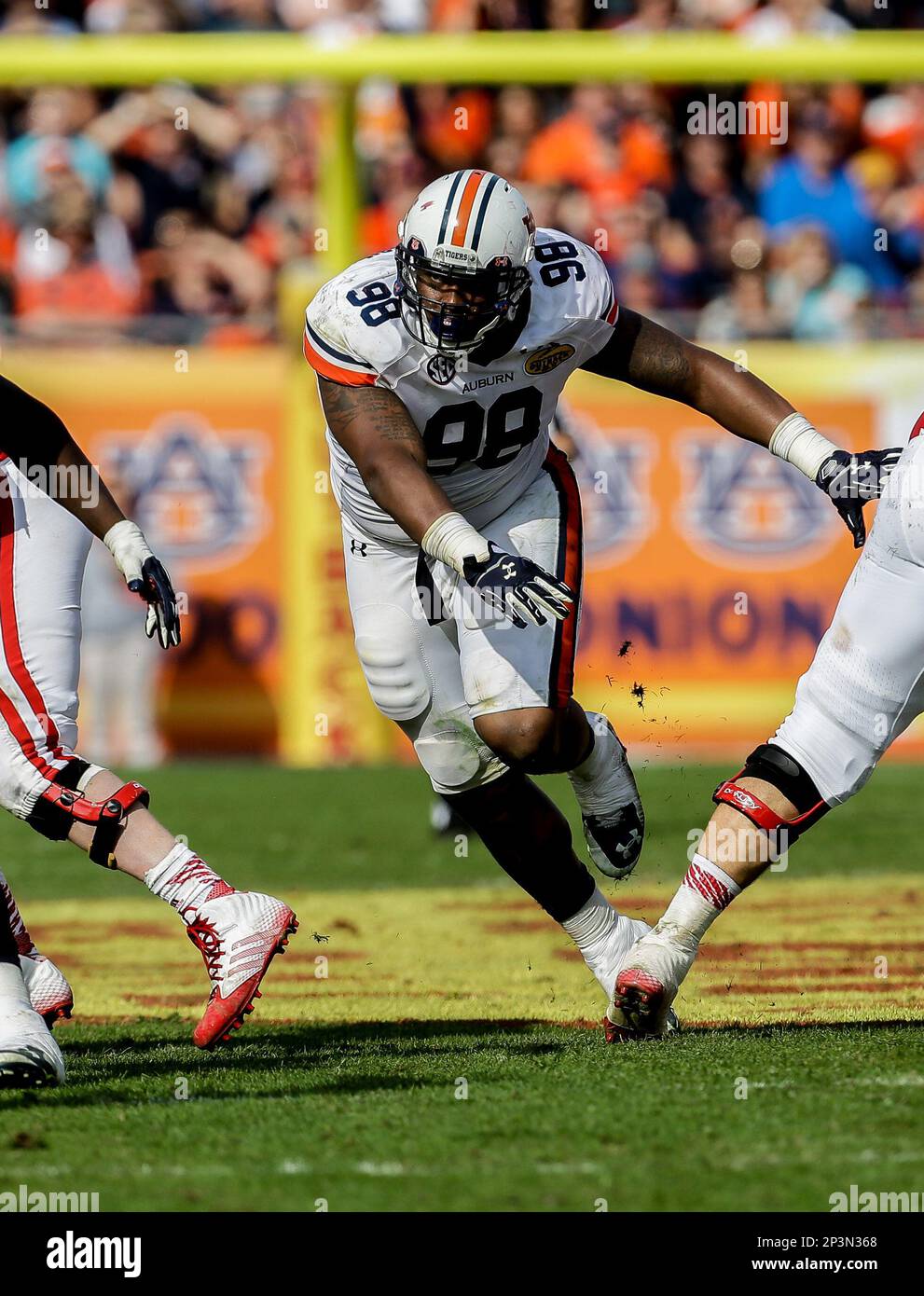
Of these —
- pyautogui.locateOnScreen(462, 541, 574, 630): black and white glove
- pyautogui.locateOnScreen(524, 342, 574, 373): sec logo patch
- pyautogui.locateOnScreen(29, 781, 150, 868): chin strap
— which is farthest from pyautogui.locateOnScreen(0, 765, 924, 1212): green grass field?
pyautogui.locateOnScreen(524, 342, 574, 373): sec logo patch

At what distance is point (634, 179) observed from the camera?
11852mm

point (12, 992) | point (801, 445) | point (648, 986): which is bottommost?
point (648, 986)

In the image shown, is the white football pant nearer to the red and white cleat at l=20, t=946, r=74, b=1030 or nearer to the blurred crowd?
the red and white cleat at l=20, t=946, r=74, b=1030

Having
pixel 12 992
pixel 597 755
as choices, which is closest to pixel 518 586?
pixel 597 755

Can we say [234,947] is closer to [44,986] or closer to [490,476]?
[44,986]

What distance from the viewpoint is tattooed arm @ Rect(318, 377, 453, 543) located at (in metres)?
4.19

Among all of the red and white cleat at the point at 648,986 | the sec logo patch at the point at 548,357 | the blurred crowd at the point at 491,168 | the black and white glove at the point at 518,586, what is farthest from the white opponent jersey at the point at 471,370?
the blurred crowd at the point at 491,168

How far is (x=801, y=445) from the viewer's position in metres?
4.52

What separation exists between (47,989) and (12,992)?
27.6 inches

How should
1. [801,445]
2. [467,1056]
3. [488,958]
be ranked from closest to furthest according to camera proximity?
[467,1056], [801,445], [488,958]

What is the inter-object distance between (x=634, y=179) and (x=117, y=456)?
11.6 ft

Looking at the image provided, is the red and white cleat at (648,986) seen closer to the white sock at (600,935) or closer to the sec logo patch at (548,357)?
the white sock at (600,935)

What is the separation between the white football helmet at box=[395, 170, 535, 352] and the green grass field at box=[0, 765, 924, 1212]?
62.1 inches

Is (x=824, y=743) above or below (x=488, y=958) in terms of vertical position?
Answer: above
